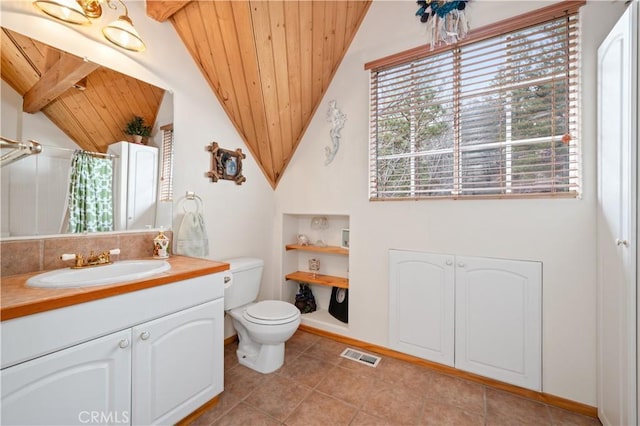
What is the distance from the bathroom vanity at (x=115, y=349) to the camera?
3.03 ft

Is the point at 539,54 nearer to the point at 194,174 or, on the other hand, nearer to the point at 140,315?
the point at 194,174

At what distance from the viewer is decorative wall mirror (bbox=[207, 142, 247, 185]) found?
87.0 inches

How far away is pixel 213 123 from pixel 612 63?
254 centimetres

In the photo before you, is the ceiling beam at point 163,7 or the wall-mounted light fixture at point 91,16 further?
the ceiling beam at point 163,7

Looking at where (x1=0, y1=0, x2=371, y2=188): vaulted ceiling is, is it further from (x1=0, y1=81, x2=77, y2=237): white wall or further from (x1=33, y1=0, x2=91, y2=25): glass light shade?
(x1=33, y1=0, x2=91, y2=25): glass light shade

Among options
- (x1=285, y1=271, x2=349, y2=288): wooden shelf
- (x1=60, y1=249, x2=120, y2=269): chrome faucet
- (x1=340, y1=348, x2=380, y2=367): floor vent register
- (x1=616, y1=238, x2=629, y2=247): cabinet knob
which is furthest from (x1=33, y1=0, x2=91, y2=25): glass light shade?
(x1=616, y1=238, x2=629, y2=247): cabinet knob

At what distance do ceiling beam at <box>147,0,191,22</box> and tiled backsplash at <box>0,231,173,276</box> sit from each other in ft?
4.80

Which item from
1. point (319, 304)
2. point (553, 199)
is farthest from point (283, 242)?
point (553, 199)

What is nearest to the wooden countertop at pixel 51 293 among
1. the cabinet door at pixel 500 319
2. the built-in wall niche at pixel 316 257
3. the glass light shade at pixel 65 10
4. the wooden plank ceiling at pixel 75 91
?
the wooden plank ceiling at pixel 75 91

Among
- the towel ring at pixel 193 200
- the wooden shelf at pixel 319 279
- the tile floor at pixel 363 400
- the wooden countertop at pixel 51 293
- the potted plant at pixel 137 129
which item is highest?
the potted plant at pixel 137 129

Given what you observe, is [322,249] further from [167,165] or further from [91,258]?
[91,258]

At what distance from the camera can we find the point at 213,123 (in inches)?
87.4

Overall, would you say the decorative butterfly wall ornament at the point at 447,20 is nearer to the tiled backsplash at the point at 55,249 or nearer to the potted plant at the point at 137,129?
the potted plant at the point at 137,129

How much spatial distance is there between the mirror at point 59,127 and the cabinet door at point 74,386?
0.72 m
